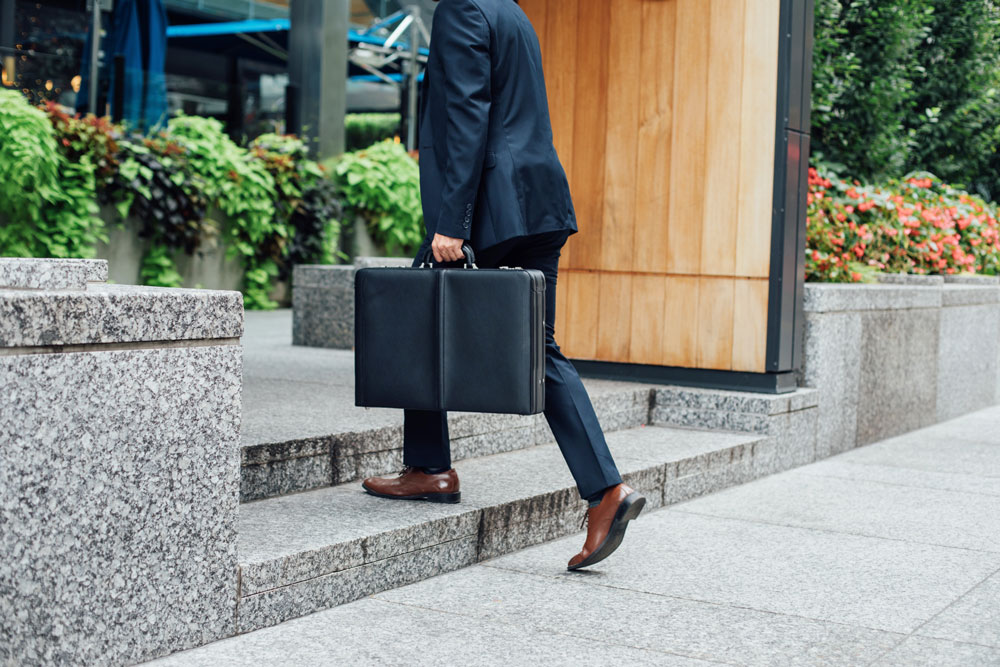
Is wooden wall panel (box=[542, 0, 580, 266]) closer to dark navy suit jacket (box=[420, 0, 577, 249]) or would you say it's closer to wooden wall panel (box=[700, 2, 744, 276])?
wooden wall panel (box=[700, 2, 744, 276])

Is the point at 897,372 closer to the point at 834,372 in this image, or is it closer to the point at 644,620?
the point at 834,372

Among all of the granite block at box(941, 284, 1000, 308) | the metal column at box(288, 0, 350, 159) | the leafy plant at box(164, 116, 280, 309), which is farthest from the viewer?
the metal column at box(288, 0, 350, 159)

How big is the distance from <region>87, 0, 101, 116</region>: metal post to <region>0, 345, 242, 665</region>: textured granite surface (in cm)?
901

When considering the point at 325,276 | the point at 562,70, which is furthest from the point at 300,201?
the point at 562,70

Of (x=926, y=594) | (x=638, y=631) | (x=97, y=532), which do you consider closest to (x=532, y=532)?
(x=638, y=631)

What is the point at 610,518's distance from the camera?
3902 mm

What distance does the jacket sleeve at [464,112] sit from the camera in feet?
12.3

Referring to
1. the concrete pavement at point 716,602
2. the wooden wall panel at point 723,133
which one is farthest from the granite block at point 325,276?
the concrete pavement at point 716,602

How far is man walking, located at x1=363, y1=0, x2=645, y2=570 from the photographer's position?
3.78 m

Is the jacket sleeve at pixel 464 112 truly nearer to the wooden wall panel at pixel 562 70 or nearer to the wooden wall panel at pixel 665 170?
the wooden wall panel at pixel 665 170

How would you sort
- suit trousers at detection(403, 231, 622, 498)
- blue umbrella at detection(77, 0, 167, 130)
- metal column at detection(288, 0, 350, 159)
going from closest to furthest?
suit trousers at detection(403, 231, 622, 498) < blue umbrella at detection(77, 0, 167, 130) < metal column at detection(288, 0, 350, 159)

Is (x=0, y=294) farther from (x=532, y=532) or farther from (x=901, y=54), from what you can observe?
(x=901, y=54)

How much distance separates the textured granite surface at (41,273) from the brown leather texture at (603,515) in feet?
5.74

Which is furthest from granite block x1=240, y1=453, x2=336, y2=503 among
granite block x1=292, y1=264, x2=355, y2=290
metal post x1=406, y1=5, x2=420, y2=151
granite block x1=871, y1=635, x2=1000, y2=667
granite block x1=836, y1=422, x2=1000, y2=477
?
metal post x1=406, y1=5, x2=420, y2=151
